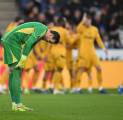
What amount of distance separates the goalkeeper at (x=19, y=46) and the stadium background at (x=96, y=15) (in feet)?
37.3

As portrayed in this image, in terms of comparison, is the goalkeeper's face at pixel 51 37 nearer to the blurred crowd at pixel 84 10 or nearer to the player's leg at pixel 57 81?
the player's leg at pixel 57 81

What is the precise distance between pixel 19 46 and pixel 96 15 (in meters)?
14.7

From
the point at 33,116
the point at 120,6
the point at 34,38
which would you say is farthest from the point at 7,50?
the point at 120,6

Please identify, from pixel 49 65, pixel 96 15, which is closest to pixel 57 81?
pixel 49 65

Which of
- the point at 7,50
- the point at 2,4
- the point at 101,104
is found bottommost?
the point at 101,104

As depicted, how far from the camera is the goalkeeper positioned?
14492mm

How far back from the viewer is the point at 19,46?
589 inches

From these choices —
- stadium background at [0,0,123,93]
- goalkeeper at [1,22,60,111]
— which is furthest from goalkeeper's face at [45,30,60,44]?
stadium background at [0,0,123,93]

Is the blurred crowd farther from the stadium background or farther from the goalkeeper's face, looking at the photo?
the goalkeeper's face

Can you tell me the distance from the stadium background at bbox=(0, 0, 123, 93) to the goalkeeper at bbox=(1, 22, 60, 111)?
1137 centimetres

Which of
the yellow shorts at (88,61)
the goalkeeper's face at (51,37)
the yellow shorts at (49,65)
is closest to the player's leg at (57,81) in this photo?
the yellow shorts at (49,65)

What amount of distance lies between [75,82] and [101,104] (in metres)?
7.04

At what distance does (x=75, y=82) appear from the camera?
24.7 metres

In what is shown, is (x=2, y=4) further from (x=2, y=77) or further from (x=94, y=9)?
(x=2, y=77)
